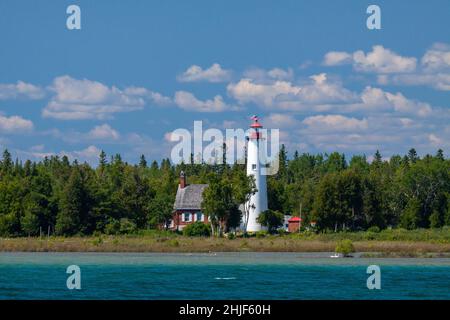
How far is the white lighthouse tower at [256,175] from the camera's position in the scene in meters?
88.5

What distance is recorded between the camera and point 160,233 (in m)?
89.2

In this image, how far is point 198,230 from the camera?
8919cm

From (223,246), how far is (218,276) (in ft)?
70.7

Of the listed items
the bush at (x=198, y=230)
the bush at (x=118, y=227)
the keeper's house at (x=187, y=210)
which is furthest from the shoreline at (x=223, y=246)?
the keeper's house at (x=187, y=210)

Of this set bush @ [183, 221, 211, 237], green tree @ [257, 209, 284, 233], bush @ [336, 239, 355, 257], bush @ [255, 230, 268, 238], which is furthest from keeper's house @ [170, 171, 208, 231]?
bush @ [336, 239, 355, 257]

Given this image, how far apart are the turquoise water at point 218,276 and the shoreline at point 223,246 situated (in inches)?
111

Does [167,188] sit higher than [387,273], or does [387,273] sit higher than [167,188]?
[167,188]

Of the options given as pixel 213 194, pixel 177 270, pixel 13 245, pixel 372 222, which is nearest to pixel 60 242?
pixel 13 245

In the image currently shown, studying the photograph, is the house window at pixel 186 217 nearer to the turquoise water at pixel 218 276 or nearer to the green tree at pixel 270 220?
the green tree at pixel 270 220

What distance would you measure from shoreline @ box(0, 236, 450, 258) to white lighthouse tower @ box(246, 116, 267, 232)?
8.50 meters

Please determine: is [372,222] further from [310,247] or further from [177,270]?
[177,270]
